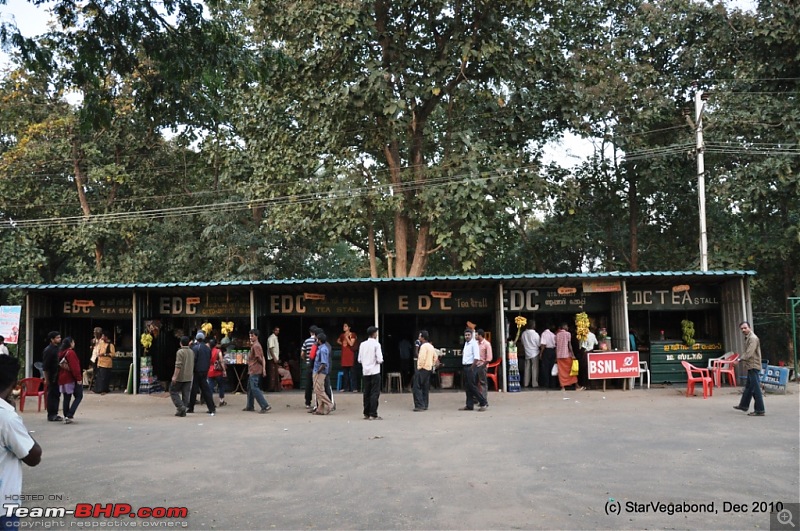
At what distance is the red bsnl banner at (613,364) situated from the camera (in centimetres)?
1655

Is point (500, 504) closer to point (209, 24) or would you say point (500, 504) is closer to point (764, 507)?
point (764, 507)

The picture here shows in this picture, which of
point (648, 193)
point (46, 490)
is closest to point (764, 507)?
point (46, 490)

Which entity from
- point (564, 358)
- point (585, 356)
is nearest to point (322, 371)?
point (564, 358)

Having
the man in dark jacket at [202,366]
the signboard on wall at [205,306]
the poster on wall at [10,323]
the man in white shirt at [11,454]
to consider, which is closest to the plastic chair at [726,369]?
the man in dark jacket at [202,366]

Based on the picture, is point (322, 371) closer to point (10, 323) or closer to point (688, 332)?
point (10, 323)

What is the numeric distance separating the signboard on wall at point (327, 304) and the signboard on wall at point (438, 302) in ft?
1.79

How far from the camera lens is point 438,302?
17594mm

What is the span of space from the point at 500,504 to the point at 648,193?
2210 cm

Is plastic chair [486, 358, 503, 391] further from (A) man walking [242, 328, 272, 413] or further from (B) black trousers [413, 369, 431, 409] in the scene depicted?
(A) man walking [242, 328, 272, 413]

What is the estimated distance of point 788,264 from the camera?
23500mm

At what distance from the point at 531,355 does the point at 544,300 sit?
4.65 ft

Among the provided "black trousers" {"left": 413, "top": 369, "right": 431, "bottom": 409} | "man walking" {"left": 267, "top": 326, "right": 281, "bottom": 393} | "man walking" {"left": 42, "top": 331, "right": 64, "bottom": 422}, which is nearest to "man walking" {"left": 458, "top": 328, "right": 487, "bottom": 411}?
"black trousers" {"left": 413, "top": 369, "right": 431, "bottom": 409}

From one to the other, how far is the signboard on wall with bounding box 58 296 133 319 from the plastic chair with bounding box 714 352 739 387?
14.5 meters

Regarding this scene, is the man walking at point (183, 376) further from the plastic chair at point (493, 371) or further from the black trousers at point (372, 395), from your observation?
the plastic chair at point (493, 371)
